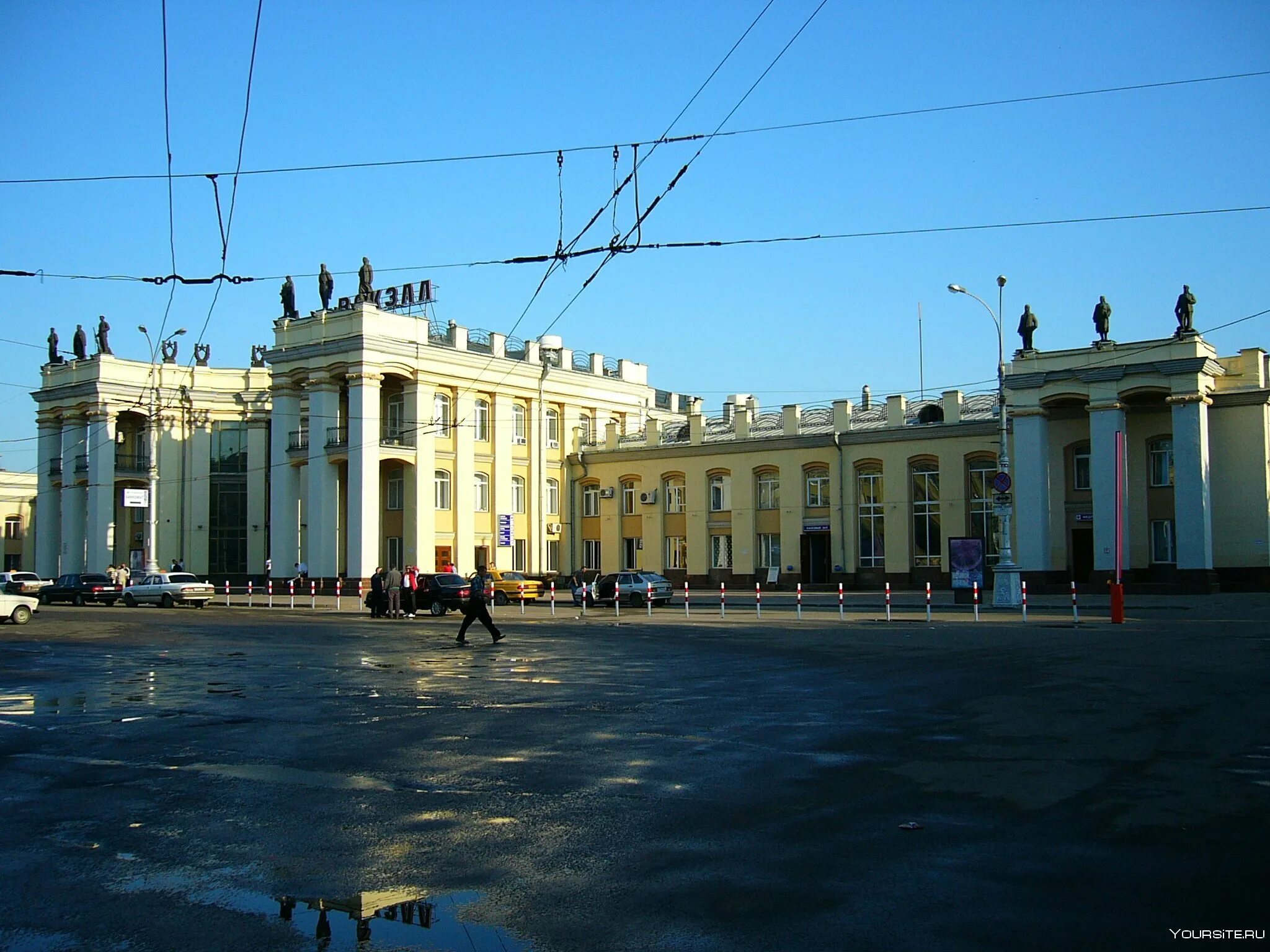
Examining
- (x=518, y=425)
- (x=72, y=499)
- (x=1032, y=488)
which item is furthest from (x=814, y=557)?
(x=72, y=499)

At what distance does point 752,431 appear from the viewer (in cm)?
6156

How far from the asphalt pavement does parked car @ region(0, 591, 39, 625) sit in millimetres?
21010

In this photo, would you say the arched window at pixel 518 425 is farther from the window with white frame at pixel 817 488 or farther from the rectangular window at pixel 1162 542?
the rectangular window at pixel 1162 542

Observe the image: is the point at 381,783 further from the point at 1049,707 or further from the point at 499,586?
the point at 499,586

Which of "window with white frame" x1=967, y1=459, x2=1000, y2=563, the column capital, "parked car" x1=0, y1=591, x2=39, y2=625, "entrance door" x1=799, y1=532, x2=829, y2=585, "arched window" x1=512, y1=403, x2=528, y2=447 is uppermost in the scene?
"arched window" x1=512, y1=403, x2=528, y2=447

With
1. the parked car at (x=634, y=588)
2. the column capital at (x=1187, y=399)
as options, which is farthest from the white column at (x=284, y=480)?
the column capital at (x=1187, y=399)

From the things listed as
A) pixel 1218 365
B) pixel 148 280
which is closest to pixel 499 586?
pixel 148 280

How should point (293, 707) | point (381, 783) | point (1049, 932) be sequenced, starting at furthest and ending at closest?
point (293, 707)
point (381, 783)
point (1049, 932)

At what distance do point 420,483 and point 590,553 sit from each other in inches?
514

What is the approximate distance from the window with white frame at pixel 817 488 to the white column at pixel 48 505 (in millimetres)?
48221

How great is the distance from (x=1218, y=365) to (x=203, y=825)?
153 ft

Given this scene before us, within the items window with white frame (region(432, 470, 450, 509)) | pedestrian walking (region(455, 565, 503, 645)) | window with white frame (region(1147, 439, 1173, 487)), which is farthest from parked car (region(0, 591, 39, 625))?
window with white frame (region(1147, 439, 1173, 487))

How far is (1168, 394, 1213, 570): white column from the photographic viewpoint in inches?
1698

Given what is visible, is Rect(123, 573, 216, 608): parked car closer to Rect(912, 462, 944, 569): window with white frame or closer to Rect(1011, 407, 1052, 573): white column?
Rect(912, 462, 944, 569): window with white frame
